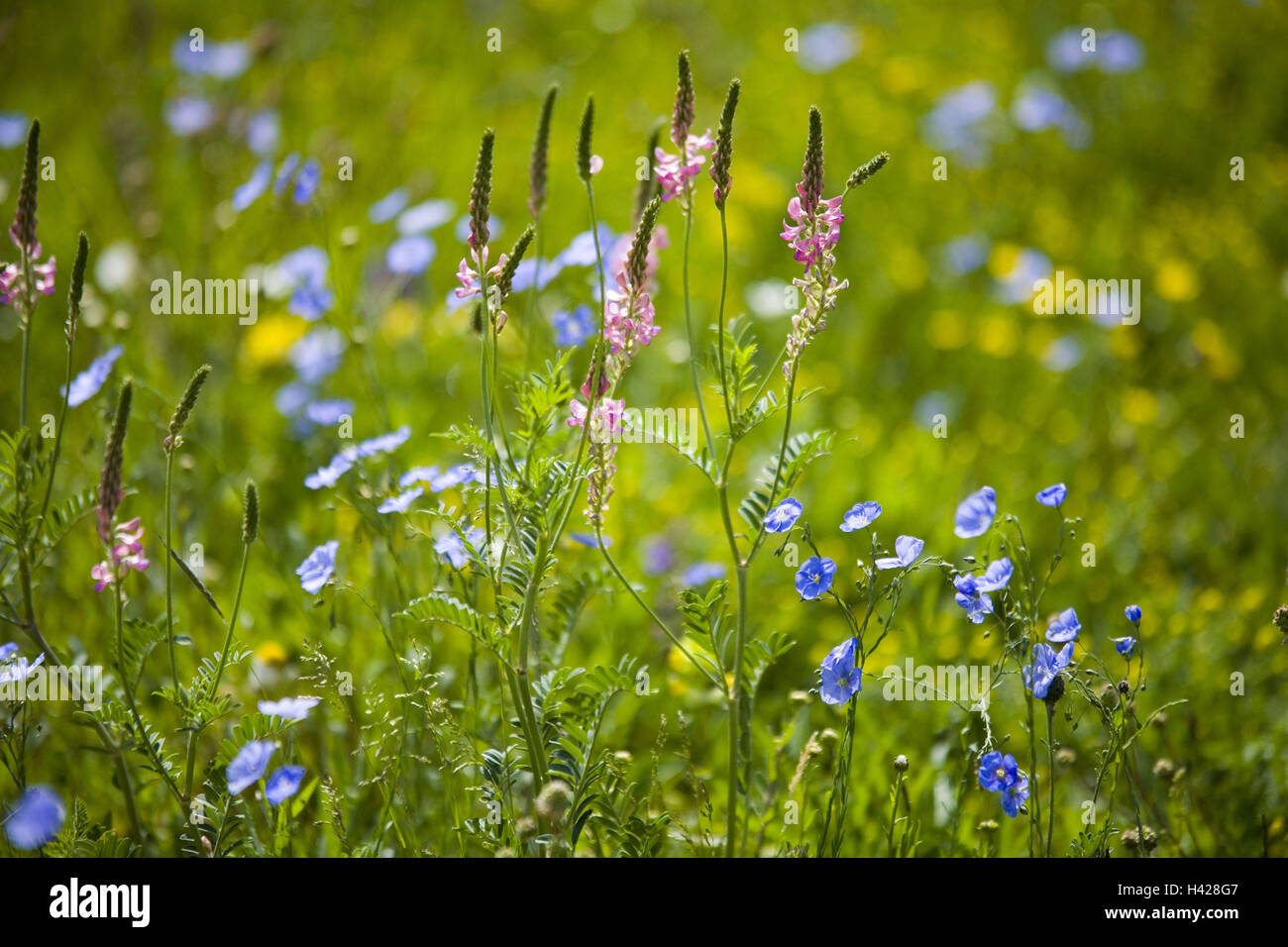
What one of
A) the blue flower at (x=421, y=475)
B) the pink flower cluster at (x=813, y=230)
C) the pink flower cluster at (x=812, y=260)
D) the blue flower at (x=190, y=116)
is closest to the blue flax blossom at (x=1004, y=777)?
the pink flower cluster at (x=812, y=260)

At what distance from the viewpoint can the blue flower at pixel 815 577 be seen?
1568 mm

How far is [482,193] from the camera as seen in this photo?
1.33 metres

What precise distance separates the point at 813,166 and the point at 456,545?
Result: 760mm

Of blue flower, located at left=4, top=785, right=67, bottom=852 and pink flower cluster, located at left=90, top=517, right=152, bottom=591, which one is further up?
pink flower cluster, located at left=90, top=517, right=152, bottom=591

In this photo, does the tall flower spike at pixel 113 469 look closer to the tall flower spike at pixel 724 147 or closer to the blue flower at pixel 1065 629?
the tall flower spike at pixel 724 147

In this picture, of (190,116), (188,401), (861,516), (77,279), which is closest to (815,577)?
(861,516)

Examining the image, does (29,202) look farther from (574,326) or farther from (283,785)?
(574,326)

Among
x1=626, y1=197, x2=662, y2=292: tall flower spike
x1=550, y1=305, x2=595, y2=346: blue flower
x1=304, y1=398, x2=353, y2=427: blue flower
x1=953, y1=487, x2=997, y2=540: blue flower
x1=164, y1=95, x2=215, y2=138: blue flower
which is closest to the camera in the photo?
x1=626, y1=197, x2=662, y2=292: tall flower spike

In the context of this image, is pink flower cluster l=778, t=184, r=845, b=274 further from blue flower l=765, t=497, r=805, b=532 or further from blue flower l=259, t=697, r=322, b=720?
blue flower l=259, t=697, r=322, b=720

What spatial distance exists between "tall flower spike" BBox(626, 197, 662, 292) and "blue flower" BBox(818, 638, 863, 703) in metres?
0.57

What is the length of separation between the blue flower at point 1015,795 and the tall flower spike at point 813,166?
32.7 inches

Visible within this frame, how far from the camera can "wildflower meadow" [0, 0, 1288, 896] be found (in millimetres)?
1514

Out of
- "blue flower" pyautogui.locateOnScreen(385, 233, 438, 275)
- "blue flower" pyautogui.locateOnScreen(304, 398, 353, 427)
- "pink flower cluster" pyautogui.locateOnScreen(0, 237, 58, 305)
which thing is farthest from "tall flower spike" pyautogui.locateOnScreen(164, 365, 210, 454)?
"blue flower" pyautogui.locateOnScreen(385, 233, 438, 275)
